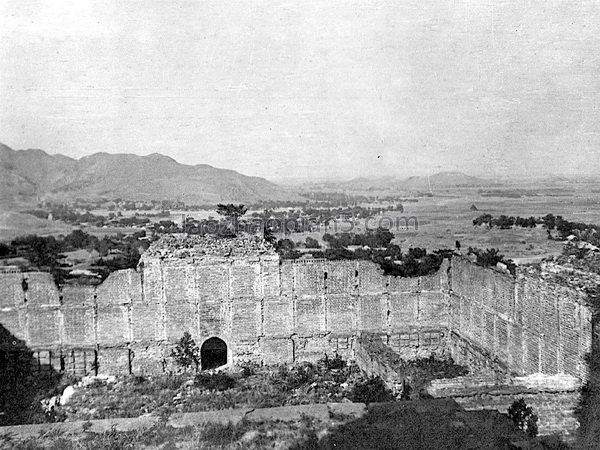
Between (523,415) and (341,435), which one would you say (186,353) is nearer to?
(341,435)

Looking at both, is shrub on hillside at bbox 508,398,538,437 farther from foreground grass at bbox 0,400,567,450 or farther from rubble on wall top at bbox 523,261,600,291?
rubble on wall top at bbox 523,261,600,291

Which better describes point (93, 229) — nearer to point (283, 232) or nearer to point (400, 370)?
point (283, 232)

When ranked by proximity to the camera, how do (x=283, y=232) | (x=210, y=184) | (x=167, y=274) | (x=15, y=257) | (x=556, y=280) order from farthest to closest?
(x=210, y=184), (x=283, y=232), (x=15, y=257), (x=167, y=274), (x=556, y=280)

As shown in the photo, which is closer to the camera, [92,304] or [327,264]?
[92,304]

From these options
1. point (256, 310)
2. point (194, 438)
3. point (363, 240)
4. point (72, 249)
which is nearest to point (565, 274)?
point (194, 438)

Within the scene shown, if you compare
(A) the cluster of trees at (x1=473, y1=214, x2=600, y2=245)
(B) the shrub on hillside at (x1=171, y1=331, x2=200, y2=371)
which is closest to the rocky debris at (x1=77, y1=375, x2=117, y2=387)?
(B) the shrub on hillside at (x1=171, y1=331, x2=200, y2=371)

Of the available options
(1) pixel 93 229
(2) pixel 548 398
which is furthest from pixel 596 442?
(1) pixel 93 229

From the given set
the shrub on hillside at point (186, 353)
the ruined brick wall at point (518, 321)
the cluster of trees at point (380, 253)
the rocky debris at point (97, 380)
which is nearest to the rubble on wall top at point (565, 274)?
the ruined brick wall at point (518, 321)
